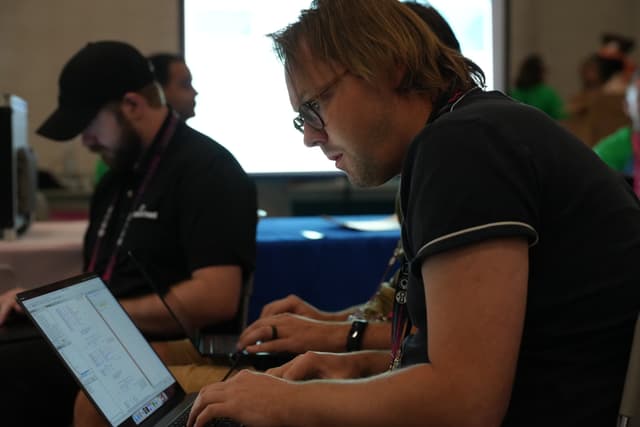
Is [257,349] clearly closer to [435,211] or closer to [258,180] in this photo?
[435,211]

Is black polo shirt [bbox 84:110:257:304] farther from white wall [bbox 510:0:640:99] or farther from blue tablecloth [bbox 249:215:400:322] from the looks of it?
white wall [bbox 510:0:640:99]

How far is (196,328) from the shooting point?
5.97 feet

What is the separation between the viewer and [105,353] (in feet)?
4.01

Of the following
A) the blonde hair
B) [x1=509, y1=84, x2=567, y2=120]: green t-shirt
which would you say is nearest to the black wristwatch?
the blonde hair

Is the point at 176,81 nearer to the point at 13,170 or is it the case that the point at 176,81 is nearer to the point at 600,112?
the point at 13,170

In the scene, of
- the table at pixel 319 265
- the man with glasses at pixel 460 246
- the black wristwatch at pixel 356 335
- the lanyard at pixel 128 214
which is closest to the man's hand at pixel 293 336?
the black wristwatch at pixel 356 335

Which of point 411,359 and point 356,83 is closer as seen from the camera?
point 411,359

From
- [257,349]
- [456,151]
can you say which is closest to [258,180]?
[257,349]

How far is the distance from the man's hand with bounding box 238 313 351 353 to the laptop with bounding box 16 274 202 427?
14cm

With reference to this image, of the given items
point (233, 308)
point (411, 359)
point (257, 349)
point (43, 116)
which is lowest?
point (43, 116)

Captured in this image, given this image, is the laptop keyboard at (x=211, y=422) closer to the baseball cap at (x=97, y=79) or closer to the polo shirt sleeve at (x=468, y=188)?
the polo shirt sleeve at (x=468, y=188)

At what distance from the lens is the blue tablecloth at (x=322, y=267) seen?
2527 millimetres

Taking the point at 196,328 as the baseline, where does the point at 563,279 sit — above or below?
above

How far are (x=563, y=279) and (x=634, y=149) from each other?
9.90ft
